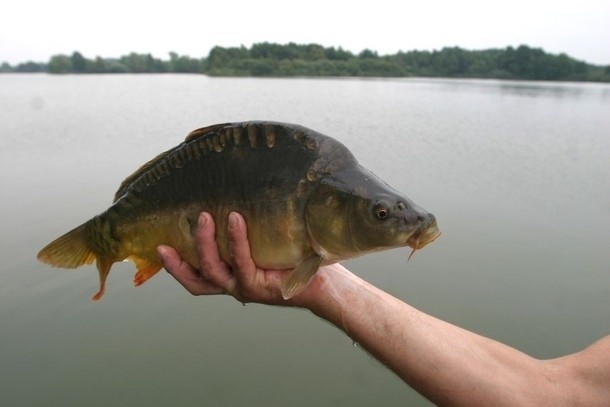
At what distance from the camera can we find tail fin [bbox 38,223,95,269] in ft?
7.80

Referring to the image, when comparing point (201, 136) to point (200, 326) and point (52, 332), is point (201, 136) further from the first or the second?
point (52, 332)

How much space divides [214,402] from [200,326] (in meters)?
1.13

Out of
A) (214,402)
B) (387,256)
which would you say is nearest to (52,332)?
(214,402)

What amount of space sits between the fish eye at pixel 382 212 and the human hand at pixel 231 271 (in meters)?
0.59

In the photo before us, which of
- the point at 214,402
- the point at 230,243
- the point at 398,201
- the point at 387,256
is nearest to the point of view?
the point at 398,201

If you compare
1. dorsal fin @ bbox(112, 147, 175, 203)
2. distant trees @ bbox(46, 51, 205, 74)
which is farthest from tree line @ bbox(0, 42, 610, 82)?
dorsal fin @ bbox(112, 147, 175, 203)

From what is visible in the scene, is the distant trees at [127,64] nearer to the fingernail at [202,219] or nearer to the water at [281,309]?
the water at [281,309]

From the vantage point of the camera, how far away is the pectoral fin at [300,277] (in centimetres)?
203

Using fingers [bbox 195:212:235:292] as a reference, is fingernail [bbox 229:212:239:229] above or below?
above

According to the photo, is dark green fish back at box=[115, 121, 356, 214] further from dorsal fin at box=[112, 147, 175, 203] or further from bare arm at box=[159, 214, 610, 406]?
bare arm at box=[159, 214, 610, 406]

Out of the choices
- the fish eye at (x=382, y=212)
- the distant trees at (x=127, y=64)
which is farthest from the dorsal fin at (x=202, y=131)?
the distant trees at (x=127, y=64)

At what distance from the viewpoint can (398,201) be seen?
2.01 metres

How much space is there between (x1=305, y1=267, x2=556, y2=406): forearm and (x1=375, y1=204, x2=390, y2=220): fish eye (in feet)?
1.88

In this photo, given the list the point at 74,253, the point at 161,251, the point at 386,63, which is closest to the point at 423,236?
the point at 161,251
